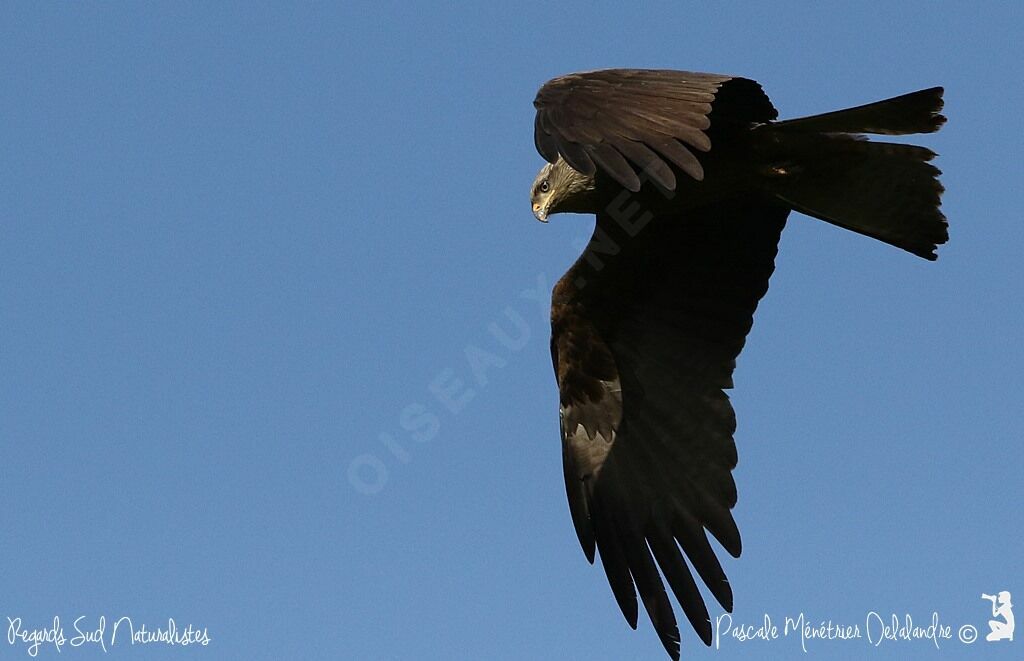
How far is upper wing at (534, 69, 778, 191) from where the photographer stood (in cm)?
600

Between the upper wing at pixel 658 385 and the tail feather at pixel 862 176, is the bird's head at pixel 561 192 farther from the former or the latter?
the tail feather at pixel 862 176

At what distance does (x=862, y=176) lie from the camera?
749cm

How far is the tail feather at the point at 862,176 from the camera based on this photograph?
289 inches

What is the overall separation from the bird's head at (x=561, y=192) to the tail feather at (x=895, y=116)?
3.85ft

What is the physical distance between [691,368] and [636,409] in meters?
0.38

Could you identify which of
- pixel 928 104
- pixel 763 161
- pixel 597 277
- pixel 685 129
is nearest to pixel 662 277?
pixel 597 277

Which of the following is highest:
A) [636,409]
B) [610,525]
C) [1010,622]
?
[636,409]

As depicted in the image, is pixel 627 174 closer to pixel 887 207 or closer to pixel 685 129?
pixel 685 129

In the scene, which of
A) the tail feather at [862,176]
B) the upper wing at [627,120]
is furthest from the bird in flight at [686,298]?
the upper wing at [627,120]

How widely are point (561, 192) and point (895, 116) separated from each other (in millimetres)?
1688

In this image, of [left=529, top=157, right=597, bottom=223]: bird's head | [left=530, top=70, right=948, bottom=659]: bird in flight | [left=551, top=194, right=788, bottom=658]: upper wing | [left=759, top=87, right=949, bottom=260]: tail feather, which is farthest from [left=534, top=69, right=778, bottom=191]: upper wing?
[left=551, top=194, right=788, bottom=658]: upper wing

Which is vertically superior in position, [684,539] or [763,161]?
[763,161]

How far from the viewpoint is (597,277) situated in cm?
843

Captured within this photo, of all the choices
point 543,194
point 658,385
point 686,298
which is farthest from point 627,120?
point 658,385
